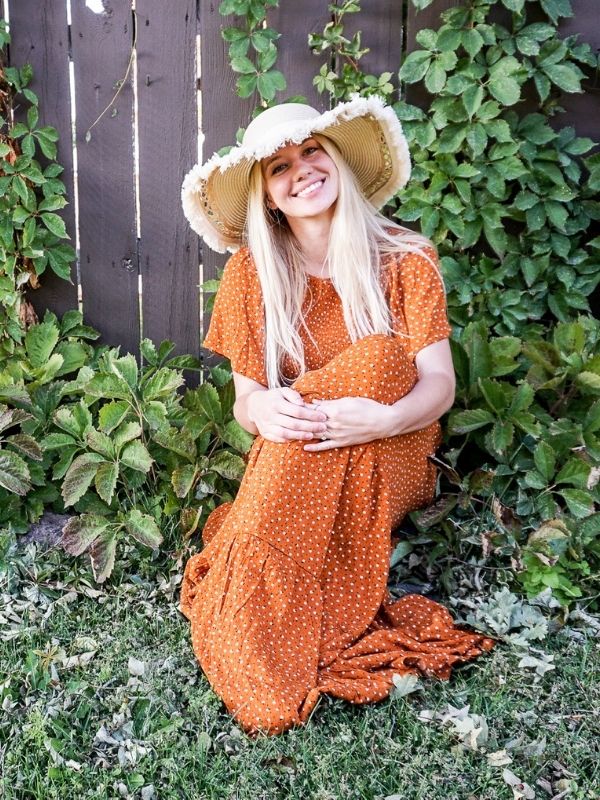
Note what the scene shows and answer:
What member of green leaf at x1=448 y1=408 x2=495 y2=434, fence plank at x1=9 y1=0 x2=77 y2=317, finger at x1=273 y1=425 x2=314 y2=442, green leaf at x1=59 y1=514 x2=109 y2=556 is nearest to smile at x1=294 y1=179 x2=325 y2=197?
finger at x1=273 y1=425 x2=314 y2=442

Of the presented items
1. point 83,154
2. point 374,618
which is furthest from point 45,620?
point 83,154

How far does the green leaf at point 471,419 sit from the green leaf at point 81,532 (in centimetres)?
103

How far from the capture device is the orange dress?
1601 millimetres

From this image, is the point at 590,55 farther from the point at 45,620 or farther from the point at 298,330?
the point at 45,620

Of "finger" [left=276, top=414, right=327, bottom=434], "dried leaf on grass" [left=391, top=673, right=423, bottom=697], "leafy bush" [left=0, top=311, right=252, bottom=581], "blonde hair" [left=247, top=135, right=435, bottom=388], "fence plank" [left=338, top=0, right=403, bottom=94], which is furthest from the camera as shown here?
"fence plank" [left=338, top=0, right=403, bottom=94]

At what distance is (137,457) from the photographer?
2186mm

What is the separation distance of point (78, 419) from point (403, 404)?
3.36 feet

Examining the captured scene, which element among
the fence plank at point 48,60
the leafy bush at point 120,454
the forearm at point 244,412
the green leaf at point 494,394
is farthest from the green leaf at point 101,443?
the green leaf at point 494,394

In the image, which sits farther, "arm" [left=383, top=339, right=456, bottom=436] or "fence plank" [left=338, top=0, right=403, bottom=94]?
"fence plank" [left=338, top=0, right=403, bottom=94]

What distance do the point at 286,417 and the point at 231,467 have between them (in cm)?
52

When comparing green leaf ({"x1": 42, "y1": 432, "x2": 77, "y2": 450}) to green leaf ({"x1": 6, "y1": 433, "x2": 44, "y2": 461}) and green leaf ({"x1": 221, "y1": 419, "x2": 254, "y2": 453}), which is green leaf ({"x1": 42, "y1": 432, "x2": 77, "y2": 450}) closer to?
green leaf ({"x1": 6, "y1": 433, "x2": 44, "y2": 461})

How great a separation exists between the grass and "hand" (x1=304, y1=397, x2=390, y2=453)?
21.8 inches

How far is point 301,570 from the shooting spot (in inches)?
68.7

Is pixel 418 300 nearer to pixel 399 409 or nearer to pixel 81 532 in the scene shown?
pixel 399 409
